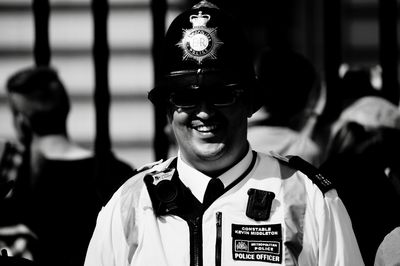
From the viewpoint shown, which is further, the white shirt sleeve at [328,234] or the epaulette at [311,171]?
the epaulette at [311,171]

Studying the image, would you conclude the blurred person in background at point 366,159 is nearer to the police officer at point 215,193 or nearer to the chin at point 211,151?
the police officer at point 215,193

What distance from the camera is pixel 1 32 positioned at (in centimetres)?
781

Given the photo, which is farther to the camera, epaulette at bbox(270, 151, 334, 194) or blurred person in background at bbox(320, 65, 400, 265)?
blurred person in background at bbox(320, 65, 400, 265)

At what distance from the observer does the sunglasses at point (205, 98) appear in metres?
3.51

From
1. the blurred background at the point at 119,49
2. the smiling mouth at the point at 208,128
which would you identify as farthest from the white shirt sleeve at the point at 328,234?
the blurred background at the point at 119,49

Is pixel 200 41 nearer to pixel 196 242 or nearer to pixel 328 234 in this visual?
pixel 196 242

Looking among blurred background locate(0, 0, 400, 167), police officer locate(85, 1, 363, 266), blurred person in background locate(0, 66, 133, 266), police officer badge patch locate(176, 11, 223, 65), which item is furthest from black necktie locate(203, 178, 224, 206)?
blurred background locate(0, 0, 400, 167)

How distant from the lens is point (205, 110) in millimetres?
3492

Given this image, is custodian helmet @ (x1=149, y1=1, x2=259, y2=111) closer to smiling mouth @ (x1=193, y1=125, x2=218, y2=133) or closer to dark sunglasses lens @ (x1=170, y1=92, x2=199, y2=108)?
dark sunglasses lens @ (x1=170, y1=92, x2=199, y2=108)

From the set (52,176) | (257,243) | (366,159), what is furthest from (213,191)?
(52,176)

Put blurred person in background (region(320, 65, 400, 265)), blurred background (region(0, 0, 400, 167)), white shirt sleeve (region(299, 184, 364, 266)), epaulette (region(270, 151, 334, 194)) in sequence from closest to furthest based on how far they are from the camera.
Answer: white shirt sleeve (region(299, 184, 364, 266)) → epaulette (region(270, 151, 334, 194)) → blurred person in background (region(320, 65, 400, 265)) → blurred background (region(0, 0, 400, 167))

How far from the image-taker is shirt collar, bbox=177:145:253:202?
347cm

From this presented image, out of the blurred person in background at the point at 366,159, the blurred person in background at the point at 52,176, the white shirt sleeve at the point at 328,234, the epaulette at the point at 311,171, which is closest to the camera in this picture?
the white shirt sleeve at the point at 328,234

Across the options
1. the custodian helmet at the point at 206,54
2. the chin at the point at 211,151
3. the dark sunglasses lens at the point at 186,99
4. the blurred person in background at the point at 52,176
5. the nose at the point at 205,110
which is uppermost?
the custodian helmet at the point at 206,54
